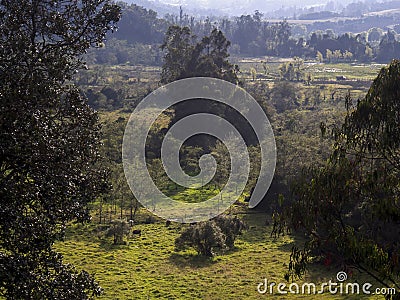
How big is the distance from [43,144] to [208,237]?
18211mm

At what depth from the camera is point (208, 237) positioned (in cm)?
2634

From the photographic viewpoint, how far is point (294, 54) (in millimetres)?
130250

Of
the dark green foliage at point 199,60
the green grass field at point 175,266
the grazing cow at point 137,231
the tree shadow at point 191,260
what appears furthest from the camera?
the dark green foliage at point 199,60

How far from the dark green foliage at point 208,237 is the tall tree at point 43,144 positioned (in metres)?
16.3

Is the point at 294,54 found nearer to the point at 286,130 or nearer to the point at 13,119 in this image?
the point at 286,130

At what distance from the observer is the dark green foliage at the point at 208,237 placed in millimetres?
26250

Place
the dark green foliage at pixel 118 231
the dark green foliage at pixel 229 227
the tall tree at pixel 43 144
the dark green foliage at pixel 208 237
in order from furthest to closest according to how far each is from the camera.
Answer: the dark green foliage at pixel 118 231 < the dark green foliage at pixel 229 227 < the dark green foliage at pixel 208 237 < the tall tree at pixel 43 144

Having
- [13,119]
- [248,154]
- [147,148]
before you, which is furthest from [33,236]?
[147,148]

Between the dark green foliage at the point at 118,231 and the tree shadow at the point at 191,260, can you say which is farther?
the dark green foliage at the point at 118,231

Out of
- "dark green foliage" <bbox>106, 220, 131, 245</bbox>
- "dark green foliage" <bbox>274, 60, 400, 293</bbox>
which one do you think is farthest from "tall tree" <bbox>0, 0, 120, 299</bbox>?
"dark green foliage" <bbox>106, 220, 131, 245</bbox>

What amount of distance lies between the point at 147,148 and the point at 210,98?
856 centimetres

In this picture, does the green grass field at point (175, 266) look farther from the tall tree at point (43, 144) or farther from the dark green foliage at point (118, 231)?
the tall tree at point (43, 144)

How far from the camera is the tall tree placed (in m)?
9.01

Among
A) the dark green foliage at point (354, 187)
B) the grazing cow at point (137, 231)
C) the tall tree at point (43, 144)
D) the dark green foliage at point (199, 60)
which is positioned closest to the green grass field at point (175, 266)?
the grazing cow at point (137, 231)
